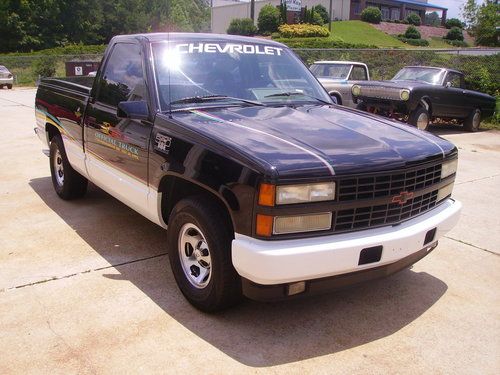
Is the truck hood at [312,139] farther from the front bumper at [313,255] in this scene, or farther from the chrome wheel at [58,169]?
the chrome wheel at [58,169]

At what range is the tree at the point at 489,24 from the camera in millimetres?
45938

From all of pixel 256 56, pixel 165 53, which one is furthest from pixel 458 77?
pixel 165 53

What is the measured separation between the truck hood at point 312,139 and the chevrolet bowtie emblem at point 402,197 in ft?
0.62

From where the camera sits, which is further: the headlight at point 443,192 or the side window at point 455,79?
the side window at point 455,79

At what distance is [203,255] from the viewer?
11.3ft

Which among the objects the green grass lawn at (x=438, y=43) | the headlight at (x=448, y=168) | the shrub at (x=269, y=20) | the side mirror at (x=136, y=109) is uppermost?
the shrub at (x=269, y=20)

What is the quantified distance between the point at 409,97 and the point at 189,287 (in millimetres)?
8727

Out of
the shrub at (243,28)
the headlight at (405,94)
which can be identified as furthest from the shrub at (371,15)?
the headlight at (405,94)

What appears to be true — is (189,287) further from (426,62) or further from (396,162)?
(426,62)

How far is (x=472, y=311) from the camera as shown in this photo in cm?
372

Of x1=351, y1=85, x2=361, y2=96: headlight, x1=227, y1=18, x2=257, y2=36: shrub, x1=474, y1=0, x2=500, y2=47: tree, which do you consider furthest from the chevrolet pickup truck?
x1=474, y1=0, x2=500, y2=47: tree

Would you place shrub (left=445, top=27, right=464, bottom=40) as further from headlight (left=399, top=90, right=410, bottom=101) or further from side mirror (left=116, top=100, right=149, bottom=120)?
side mirror (left=116, top=100, right=149, bottom=120)

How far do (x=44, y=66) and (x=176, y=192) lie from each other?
1227 inches

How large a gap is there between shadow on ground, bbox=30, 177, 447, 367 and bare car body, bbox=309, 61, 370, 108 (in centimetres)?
898
